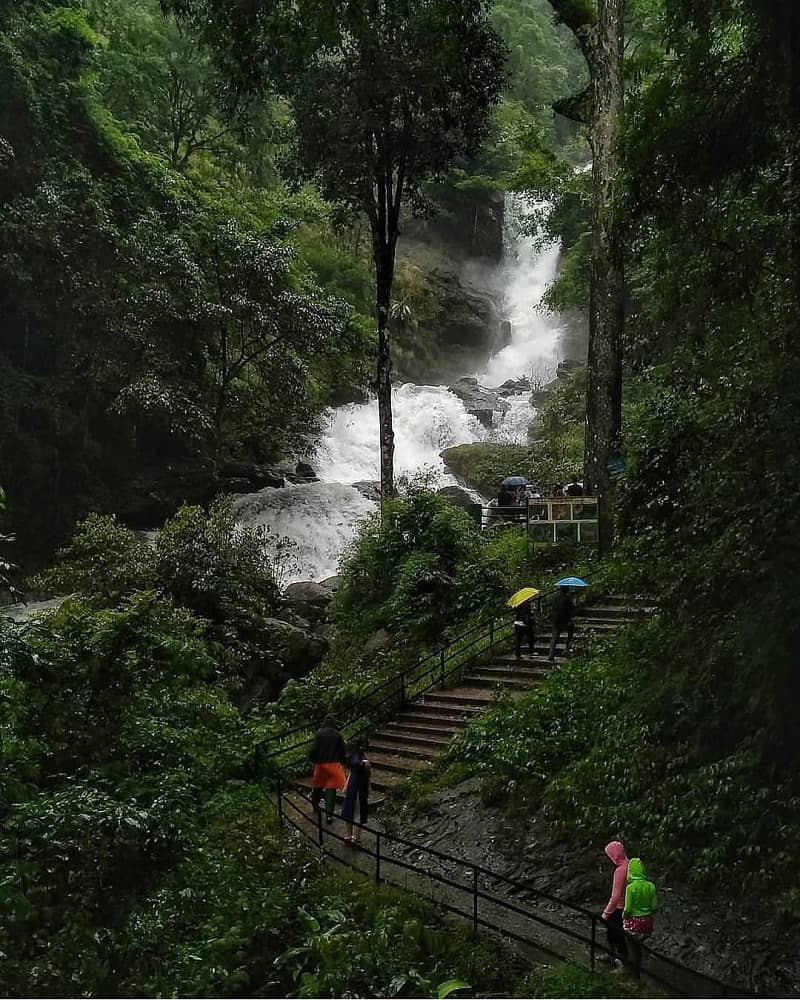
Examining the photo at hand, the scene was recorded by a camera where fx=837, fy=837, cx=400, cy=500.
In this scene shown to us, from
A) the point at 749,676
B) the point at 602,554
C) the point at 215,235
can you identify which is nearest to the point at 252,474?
the point at 215,235

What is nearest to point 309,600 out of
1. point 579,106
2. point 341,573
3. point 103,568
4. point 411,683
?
point 341,573

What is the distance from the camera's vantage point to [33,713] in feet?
29.5

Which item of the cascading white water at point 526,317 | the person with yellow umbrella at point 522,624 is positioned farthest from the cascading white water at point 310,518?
the cascading white water at point 526,317

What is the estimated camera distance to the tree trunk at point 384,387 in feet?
59.2

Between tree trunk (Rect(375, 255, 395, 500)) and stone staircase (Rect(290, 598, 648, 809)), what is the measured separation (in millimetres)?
6029

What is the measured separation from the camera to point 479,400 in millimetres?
37938

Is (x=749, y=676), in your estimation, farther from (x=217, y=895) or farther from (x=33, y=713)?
(x=33, y=713)

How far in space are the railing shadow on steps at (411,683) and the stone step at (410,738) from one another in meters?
0.30

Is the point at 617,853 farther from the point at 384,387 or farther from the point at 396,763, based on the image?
the point at 384,387

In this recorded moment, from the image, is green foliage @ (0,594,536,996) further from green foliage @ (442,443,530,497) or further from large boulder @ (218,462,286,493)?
green foliage @ (442,443,530,497)

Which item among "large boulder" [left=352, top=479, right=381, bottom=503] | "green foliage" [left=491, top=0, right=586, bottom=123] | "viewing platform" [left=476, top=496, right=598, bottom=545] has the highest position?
"green foliage" [left=491, top=0, right=586, bottom=123]

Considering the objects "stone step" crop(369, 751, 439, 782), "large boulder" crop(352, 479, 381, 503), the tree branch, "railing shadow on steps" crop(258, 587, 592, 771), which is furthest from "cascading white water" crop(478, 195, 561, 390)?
"stone step" crop(369, 751, 439, 782)

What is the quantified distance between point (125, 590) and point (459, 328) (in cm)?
3302

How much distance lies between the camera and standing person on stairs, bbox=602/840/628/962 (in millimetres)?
6152
